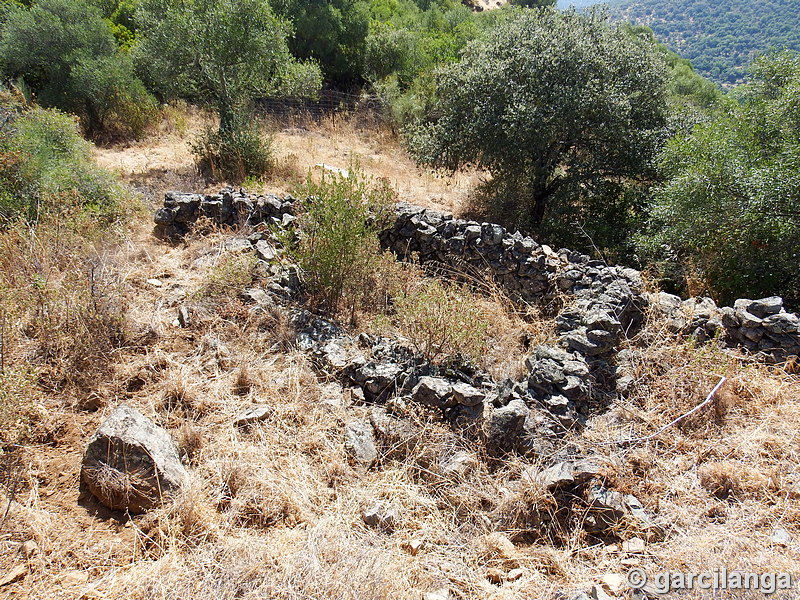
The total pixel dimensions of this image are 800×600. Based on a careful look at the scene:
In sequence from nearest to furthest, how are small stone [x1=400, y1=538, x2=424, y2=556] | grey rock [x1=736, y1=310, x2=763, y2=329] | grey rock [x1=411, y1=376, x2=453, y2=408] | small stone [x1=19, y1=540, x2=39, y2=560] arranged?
small stone [x1=19, y1=540, x2=39, y2=560], small stone [x1=400, y1=538, x2=424, y2=556], grey rock [x1=411, y1=376, x2=453, y2=408], grey rock [x1=736, y1=310, x2=763, y2=329]

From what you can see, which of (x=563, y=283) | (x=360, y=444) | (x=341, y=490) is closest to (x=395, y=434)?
(x=360, y=444)

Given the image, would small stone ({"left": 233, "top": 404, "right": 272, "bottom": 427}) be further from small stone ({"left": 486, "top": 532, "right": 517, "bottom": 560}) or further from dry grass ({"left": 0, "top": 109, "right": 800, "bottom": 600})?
small stone ({"left": 486, "top": 532, "right": 517, "bottom": 560})

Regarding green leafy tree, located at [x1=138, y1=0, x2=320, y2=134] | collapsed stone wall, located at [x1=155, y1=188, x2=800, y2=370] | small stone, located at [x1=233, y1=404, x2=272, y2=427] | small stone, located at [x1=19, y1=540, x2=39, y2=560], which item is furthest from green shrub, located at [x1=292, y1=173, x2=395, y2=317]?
green leafy tree, located at [x1=138, y1=0, x2=320, y2=134]

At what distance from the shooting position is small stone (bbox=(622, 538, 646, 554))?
9.11ft

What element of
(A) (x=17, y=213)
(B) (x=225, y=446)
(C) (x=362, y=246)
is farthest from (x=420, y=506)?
(A) (x=17, y=213)

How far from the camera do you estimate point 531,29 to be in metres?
8.12

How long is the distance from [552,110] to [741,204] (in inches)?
129

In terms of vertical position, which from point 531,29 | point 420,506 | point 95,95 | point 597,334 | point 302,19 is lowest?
point 420,506

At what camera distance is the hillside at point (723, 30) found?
61.2m

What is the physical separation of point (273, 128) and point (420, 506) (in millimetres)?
12068

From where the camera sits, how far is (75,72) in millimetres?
10898

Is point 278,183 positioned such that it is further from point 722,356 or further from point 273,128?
point 722,356

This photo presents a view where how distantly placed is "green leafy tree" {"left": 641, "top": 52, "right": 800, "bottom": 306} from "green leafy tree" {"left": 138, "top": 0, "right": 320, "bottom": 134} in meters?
8.35

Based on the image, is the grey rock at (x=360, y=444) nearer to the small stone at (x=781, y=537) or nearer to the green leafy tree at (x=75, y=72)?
the small stone at (x=781, y=537)
